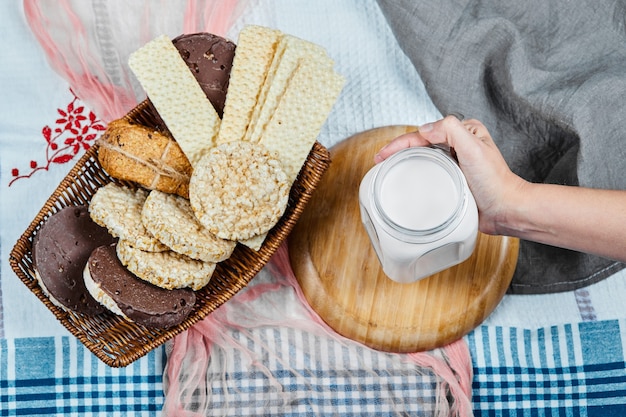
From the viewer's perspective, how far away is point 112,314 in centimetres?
83

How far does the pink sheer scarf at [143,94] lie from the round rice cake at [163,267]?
178 mm

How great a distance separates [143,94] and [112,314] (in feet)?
1.10

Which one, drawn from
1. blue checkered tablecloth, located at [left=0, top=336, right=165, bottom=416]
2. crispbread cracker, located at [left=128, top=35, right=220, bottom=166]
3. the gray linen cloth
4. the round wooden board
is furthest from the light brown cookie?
the gray linen cloth

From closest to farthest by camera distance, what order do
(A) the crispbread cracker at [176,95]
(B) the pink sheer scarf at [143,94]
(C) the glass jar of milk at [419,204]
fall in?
(C) the glass jar of milk at [419,204], (A) the crispbread cracker at [176,95], (B) the pink sheer scarf at [143,94]

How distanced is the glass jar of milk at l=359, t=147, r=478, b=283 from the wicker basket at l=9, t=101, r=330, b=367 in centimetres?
11

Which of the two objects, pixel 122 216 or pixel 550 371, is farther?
pixel 550 371

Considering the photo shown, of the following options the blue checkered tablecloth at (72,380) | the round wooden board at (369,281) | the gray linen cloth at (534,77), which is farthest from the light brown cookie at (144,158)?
the gray linen cloth at (534,77)

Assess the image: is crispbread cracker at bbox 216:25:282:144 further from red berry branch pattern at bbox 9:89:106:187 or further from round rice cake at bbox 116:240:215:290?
red berry branch pattern at bbox 9:89:106:187

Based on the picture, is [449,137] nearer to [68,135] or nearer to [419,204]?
[419,204]

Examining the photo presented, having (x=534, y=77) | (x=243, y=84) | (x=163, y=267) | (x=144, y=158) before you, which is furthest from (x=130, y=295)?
(x=534, y=77)

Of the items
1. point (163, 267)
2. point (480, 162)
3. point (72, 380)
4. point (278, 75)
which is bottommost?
point (72, 380)

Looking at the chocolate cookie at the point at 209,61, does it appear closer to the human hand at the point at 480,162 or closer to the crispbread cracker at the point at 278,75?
the crispbread cracker at the point at 278,75

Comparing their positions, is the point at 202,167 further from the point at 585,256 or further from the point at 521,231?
the point at 585,256

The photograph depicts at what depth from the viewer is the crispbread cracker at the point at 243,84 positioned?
0.78m
